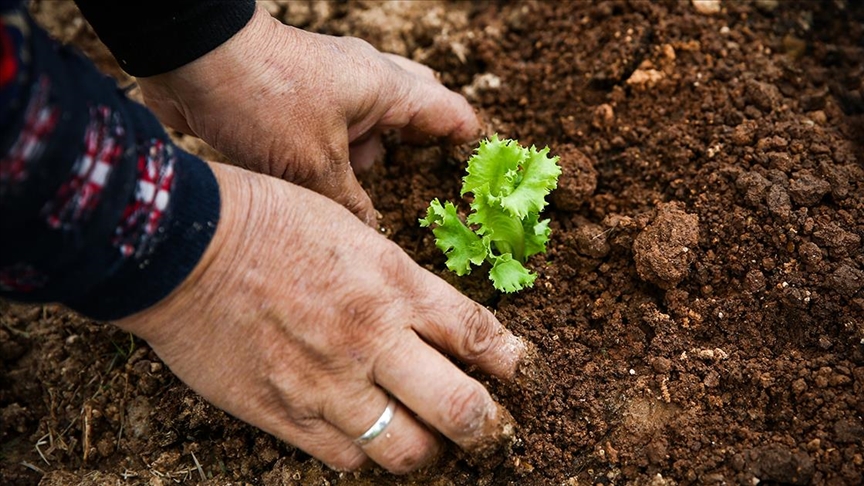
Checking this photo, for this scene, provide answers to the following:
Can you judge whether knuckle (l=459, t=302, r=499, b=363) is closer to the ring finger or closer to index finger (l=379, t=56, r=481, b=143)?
the ring finger

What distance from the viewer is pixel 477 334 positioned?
8.45 ft

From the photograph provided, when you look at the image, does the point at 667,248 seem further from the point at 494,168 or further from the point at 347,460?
the point at 347,460

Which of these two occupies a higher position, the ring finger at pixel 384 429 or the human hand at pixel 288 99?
the human hand at pixel 288 99

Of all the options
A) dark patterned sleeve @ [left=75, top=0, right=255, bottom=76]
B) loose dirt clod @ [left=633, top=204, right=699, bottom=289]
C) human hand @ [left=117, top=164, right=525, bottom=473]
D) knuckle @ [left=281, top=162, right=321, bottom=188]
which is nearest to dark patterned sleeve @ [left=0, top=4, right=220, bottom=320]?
human hand @ [left=117, top=164, right=525, bottom=473]

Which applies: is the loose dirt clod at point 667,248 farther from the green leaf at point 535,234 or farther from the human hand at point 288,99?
the human hand at point 288,99

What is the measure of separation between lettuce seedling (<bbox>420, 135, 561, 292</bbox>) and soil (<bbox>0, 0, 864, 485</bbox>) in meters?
0.14

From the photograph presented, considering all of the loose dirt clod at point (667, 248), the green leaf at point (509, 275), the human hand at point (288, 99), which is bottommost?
the green leaf at point (509, 275)

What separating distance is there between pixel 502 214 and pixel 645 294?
2.14 feet

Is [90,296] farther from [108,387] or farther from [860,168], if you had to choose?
[860,168]

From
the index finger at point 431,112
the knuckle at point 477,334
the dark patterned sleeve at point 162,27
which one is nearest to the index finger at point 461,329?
the knuckle at point 477,334

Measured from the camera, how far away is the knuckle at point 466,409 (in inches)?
93.2

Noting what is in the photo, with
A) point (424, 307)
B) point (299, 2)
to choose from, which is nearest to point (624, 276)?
point (424, 307)

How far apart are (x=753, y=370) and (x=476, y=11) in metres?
2.59

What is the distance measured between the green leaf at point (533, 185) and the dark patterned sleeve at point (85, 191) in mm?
1101
